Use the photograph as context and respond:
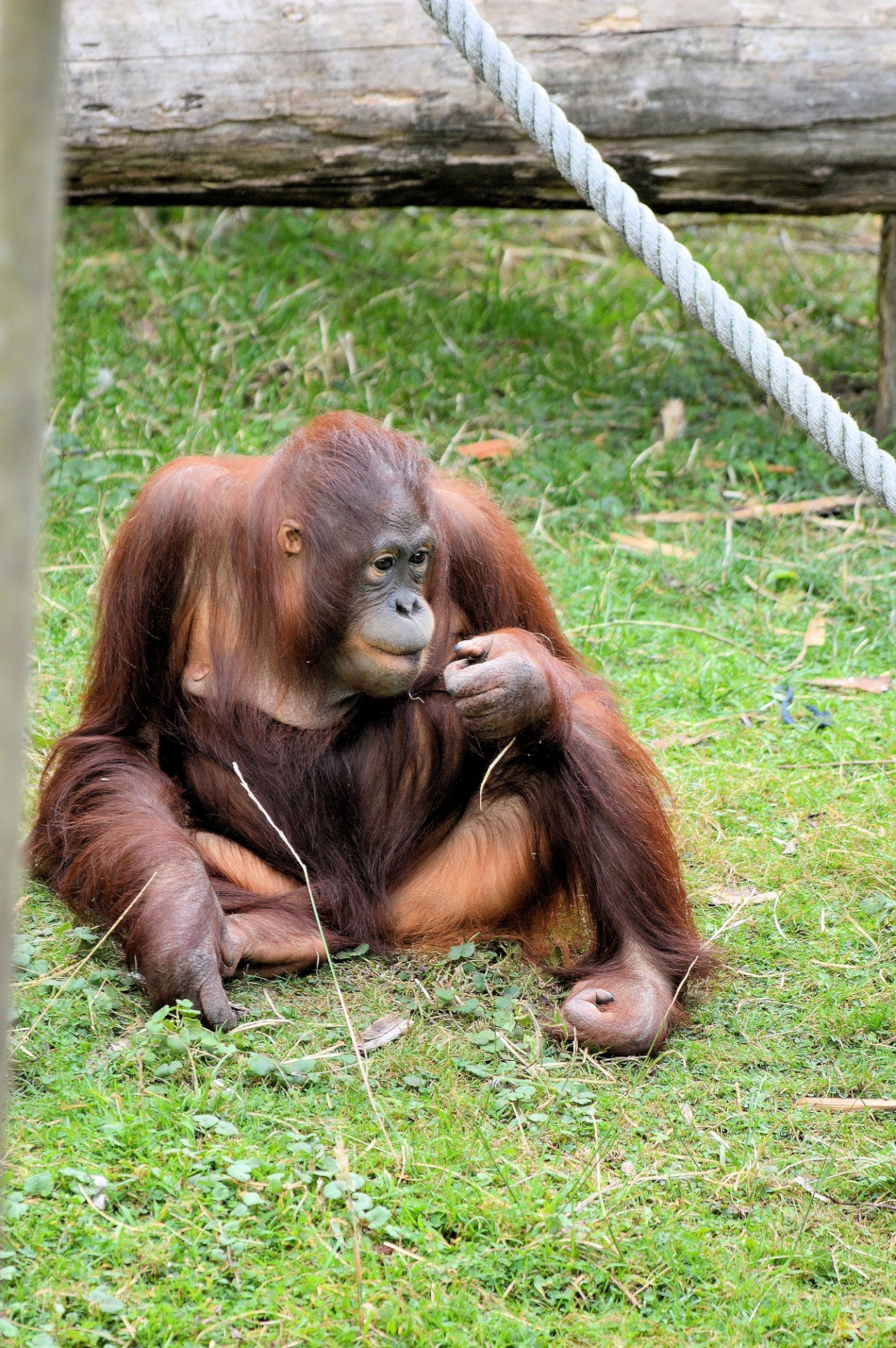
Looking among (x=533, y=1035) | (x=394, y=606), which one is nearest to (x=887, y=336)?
(x=394, y=606)

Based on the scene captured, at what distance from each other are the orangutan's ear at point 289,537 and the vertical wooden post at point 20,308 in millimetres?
1901

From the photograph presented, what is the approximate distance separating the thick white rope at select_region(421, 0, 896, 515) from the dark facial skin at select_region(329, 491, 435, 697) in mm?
668

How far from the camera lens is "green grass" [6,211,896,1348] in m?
2.12

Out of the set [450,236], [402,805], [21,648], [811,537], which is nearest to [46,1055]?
[402,805]

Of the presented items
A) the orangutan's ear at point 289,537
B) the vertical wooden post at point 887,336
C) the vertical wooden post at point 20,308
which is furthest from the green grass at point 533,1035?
the vertical wooden post at point 20,308

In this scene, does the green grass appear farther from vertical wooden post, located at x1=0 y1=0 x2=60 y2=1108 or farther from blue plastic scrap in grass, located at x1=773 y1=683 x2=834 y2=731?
vertical wooden post, located at x1=0 y1=0 x2=60 y2=1108

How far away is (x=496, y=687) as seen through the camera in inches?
109

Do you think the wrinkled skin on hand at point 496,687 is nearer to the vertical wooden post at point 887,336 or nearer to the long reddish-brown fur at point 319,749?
the long reddish-brown fur at point 319,749

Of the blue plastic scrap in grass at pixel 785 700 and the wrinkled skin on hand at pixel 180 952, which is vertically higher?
the blue plastic scrap in grass at pixel 785 700

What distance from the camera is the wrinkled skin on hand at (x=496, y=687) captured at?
278cm

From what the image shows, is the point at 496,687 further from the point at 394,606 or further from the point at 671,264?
the point at 671,264

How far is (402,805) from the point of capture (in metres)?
3.12

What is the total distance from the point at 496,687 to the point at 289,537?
19.6 inches

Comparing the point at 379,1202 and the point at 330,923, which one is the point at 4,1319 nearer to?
the point at 379,1202
